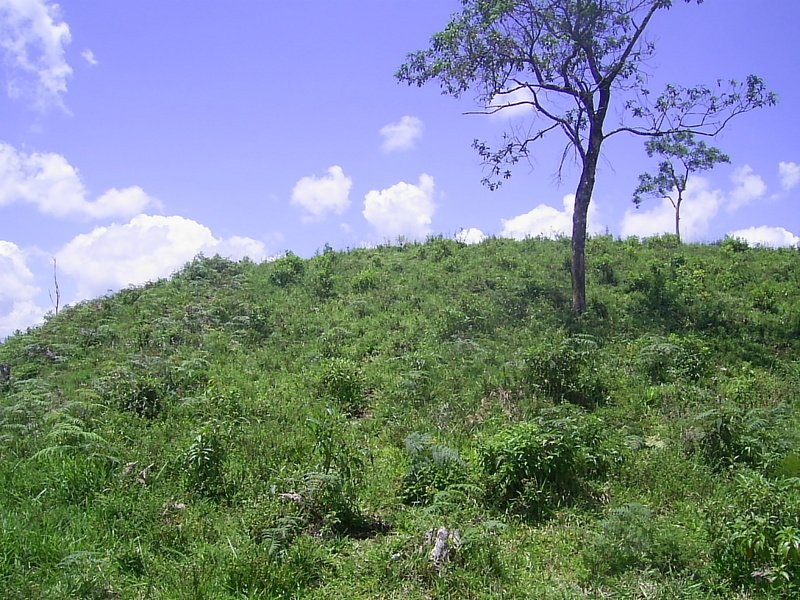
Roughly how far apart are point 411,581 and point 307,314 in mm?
10249

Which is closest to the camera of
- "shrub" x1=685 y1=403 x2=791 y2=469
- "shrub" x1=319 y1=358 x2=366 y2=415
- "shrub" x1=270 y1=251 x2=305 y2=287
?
"shrub" x1=685 y1=403 x2=791 y2=469

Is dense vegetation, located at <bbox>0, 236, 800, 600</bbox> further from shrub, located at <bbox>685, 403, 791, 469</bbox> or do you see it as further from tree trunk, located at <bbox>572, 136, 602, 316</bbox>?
tree trunk, located at <bbox>572, 136, 602, 316</bbox>

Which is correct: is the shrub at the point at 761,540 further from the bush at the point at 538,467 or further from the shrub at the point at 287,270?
the shrub at the point at 287,270

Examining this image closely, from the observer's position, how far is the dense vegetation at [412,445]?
5.27 meters

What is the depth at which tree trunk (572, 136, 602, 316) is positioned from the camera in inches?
574

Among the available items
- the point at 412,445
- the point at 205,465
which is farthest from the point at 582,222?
the point at 205,465

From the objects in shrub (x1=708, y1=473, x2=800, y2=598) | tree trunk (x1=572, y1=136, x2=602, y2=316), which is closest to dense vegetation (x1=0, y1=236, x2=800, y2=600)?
shrub (x1=708, y1=473, x2=800, y2=598)


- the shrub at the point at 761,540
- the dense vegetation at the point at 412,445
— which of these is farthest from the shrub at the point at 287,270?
the shrub at the point at 761,540

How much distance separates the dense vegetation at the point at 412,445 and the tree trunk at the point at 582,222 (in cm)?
67

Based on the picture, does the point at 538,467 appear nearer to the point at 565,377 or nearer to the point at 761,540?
the point at 761,540

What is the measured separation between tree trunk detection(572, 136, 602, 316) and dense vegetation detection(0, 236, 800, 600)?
2.19ft

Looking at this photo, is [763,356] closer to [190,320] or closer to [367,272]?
[367,272]

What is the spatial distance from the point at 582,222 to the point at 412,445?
9.53 meters

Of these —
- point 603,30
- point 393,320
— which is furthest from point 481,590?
point 603,30
